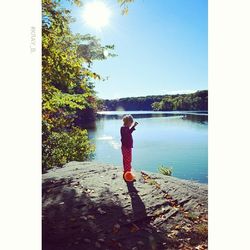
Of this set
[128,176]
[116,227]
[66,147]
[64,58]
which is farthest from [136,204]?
[66,147]

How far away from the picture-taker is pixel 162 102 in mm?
3229

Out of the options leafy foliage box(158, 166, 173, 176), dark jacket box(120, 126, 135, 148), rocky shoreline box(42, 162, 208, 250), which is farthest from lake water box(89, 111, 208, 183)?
leafy foliage box(158, 166, 173, 176)

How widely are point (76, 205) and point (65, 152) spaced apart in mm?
2172

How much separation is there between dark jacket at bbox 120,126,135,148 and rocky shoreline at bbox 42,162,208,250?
1.11 ft

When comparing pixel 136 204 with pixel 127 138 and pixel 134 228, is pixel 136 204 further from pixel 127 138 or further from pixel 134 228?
pixel 127 138

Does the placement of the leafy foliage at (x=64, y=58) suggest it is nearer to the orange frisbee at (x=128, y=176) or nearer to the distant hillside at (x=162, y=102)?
the distant hillside at (x=162, y=102)

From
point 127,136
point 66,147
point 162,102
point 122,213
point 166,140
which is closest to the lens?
point 122,213

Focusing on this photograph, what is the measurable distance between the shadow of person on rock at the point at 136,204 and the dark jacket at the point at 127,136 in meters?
0.38

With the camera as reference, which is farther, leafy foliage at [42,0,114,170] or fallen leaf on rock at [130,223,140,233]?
leafy foliage at [42,0,114,170]

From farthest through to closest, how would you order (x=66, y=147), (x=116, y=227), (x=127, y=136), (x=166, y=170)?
(x=66, y=147)
(x=166, y=170)
(x=127, y=136)
(x=116, y=227)

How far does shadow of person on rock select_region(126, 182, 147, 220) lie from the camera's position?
2.59 metres

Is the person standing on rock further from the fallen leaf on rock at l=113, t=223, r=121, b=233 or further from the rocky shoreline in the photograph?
the fallen leaf on rock at l=113, t=223, r=121, b=233

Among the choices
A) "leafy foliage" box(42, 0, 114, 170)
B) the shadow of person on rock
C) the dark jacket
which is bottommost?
the shadow of person on rock

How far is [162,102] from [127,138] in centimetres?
50
